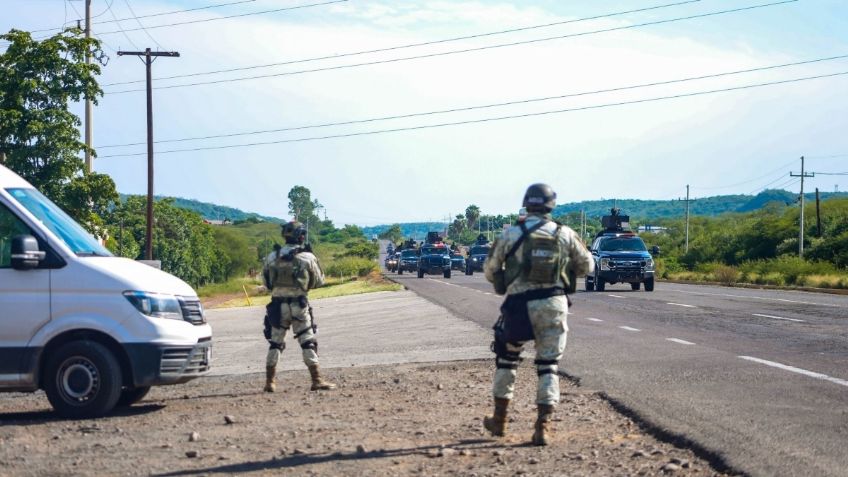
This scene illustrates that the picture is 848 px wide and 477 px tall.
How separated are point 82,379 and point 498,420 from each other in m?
3.94

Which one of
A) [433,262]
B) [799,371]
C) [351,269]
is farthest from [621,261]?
[351,269]

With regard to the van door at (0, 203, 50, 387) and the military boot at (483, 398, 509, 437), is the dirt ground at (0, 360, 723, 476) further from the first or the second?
the van door at (0, 203, 50, 387)

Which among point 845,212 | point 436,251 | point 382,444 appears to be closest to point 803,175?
point 845,212

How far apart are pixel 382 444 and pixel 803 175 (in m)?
80.7

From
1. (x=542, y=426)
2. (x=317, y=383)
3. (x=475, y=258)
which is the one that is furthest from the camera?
(x=475, y=258)

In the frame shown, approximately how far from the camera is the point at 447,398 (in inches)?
426

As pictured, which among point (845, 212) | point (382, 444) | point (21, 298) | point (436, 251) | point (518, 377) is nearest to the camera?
point (382, 444)

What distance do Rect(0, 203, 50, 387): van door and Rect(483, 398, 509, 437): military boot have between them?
4209 mm

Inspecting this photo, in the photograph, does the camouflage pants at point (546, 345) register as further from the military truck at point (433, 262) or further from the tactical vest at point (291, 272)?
the military truck at point (433, 262)

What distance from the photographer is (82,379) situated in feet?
32.2

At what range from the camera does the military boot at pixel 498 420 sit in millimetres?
8125

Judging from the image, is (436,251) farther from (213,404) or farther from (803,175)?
(213,404)

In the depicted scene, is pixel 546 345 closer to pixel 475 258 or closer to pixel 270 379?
pixel 270 379

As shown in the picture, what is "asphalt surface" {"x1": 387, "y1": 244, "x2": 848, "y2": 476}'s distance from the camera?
7766 millimetres
